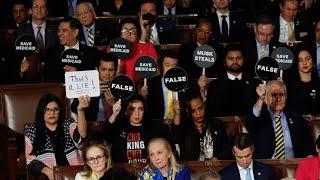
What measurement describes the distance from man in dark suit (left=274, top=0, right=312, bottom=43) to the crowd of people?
0.01m

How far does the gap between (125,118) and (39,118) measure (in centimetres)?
68

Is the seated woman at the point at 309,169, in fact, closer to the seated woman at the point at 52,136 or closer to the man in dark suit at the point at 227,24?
the seated woman at the point at 52,136

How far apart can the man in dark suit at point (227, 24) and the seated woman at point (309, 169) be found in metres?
3.09

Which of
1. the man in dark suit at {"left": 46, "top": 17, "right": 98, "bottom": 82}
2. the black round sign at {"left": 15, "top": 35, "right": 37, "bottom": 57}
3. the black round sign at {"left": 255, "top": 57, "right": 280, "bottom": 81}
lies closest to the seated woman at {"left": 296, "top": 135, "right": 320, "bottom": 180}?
the black round sign at {"left": 255, "top": 57, "right": 280, "bottom": 81}

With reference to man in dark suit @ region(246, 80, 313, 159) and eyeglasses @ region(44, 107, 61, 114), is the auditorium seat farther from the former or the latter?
man in dark suit @ region(246, 80, 313, 159)

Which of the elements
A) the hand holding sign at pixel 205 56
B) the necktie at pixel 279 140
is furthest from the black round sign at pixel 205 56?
the necktie at pixel 279 140

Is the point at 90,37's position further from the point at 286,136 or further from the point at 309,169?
the point at 309,169

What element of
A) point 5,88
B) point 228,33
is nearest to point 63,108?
point 5,88

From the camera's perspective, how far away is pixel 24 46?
345 inches

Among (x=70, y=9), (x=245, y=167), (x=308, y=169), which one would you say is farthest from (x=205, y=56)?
(x=70, y=9)

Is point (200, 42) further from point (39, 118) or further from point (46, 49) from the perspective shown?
point (39, 118)

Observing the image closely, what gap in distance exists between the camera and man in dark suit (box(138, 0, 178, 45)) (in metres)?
9.99

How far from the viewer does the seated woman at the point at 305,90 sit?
8.48 m

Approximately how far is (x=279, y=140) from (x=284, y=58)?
2.88ft
